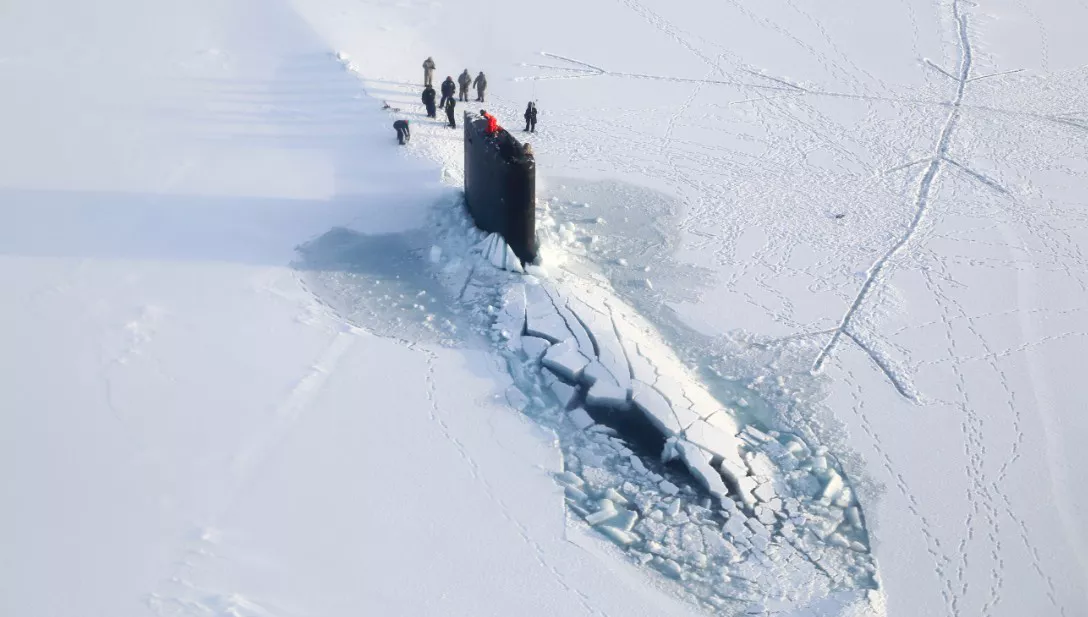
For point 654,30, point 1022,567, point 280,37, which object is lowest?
point 1022,567

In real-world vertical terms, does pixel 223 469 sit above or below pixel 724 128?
below

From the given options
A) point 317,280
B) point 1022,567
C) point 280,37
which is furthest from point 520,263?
point 280,37

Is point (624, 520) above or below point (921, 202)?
below

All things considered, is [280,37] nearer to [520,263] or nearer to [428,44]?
[428,44]

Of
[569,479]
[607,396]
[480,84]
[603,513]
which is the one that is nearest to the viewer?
[603,513]

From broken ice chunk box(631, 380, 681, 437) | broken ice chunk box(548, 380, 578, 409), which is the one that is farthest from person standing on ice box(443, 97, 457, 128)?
broken ice chunk box(631, 380, 681, 437)

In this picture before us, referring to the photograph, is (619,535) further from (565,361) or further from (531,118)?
(531,118)

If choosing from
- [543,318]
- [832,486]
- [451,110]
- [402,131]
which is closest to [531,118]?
[451,110]
